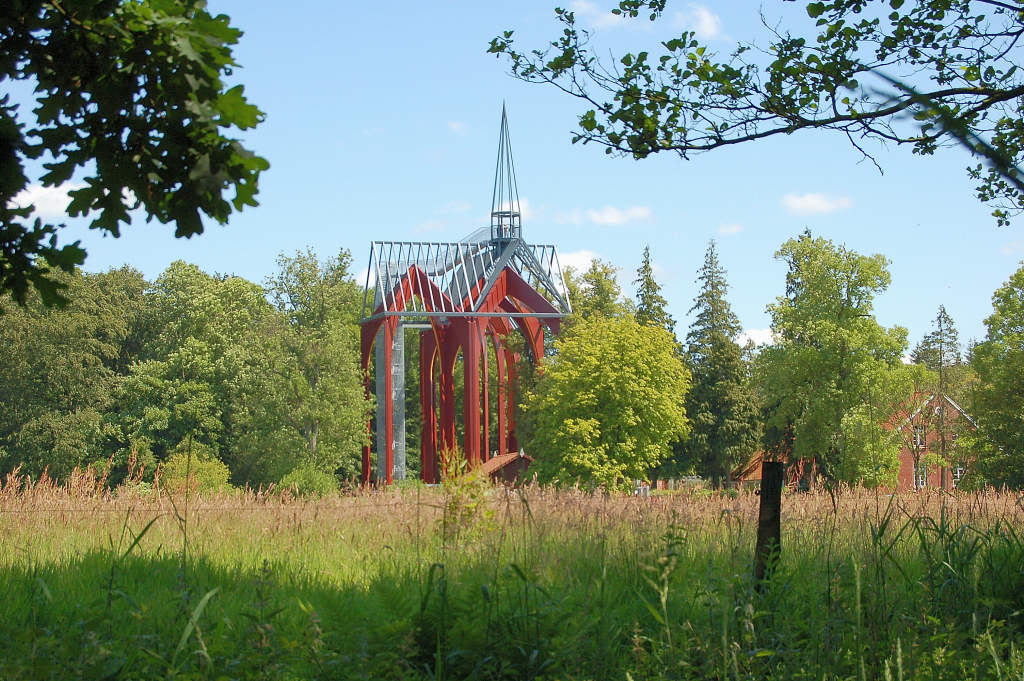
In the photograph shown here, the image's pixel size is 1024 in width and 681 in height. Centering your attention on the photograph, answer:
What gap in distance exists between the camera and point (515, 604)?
12.2ft

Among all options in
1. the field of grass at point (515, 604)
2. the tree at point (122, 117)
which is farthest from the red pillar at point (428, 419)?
the tree at point (122, 117)

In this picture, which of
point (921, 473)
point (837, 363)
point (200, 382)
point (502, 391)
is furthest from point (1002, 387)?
point (200, 382)

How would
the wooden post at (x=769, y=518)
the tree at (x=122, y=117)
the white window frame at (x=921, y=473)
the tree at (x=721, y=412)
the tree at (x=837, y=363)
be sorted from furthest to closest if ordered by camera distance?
the tree at (x=721, y=412) < the tree at (x=837, y=363) < the white window frame at (x=921, y=473) < the wooden post at (x=769, y=518) < the tree at (x=122, y=117)

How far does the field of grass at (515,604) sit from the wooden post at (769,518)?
0.13 meters

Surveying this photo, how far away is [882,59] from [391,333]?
2815 centimetres

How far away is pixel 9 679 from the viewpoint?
278cm

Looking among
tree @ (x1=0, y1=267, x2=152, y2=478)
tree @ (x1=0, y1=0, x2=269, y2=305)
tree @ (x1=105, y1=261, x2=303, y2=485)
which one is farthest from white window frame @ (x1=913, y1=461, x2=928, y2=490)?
tree @ (x1=0, y1=267, x2=152, y2=478)

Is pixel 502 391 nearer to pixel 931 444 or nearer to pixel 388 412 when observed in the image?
pixel 388 412

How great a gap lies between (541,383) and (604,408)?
2.63m

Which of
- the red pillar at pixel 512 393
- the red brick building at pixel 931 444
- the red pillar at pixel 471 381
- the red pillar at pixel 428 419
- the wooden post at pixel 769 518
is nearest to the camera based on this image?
the wooden post at pixel 769 518

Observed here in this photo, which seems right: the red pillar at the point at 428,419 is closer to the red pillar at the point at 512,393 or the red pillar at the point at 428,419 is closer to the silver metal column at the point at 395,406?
the silver metal column at the point at 395,406

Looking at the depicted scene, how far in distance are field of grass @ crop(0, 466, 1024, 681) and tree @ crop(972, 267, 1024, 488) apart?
2305cm

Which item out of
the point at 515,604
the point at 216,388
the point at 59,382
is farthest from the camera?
the point at 216,388

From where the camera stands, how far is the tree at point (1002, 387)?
27.5m
